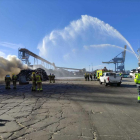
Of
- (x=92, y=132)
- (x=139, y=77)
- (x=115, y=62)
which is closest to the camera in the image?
(x=92, y=132)

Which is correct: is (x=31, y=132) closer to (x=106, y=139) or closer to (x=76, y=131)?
(x=76, y=131)

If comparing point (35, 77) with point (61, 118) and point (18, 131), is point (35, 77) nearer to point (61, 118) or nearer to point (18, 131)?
point (61, 118)

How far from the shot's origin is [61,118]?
188 inches

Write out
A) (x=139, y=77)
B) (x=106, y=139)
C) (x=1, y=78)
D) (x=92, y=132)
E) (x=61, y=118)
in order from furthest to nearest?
(x=1, y=78), (x=139, y=77), (x=61, y=118), (x=92, y=132), (x=106, y=139)

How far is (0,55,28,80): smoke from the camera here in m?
30.5

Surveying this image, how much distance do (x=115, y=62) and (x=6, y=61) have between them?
64.1 m

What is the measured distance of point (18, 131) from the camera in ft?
12.1

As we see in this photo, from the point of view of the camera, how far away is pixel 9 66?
32906mm

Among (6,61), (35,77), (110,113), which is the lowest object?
(110,113)

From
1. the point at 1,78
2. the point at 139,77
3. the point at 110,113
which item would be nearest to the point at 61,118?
the point at 110,113

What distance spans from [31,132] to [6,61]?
3164cm

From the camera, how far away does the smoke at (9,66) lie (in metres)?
30.5

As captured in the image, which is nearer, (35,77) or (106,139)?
(106,139)

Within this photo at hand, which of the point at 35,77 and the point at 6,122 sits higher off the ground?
the point at 35,77
